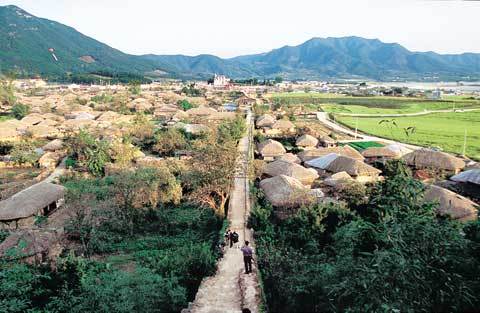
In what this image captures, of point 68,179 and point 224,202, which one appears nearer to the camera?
point 224,202

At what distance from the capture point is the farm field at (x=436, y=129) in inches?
1225

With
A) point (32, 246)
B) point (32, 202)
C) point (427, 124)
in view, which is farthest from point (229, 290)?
point (427, 124)

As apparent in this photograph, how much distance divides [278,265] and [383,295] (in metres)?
5.01

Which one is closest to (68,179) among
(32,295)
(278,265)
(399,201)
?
(32,295)

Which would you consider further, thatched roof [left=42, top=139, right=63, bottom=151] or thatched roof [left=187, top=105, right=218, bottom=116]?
thatched roof [left=187, top=105, right=218, bottom=116]

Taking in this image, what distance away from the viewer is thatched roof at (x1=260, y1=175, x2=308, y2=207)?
14914 millimetres

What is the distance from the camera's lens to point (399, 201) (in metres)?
7.50

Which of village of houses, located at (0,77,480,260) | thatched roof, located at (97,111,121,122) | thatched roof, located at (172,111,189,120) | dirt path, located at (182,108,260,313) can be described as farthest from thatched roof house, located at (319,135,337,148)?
thatched roof, located at (97,111,121,122)

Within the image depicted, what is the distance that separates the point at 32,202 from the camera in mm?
16688

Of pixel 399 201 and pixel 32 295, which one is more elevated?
pixel 399 201

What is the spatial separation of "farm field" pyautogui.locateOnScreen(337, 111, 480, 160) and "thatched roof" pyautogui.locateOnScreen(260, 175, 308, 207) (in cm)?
1667

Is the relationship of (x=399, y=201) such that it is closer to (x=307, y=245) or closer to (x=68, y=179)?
(x=307, y=245)

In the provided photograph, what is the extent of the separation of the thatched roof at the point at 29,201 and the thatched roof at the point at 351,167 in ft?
44.8

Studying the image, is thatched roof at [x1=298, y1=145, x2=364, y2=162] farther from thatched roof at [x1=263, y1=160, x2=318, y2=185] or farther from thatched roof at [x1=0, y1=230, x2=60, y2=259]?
thatched roof at [x1=0, y1=230, x2=60, y2=259]
